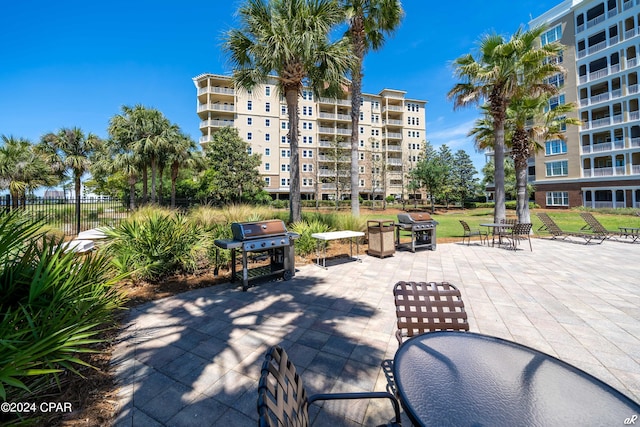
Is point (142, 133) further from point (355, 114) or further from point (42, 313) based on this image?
point (42, 313)

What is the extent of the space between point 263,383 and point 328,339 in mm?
2577

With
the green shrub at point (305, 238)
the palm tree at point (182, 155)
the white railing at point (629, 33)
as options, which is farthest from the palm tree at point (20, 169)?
the white railing at point (629, 33)

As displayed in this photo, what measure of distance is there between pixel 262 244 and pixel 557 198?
132ft

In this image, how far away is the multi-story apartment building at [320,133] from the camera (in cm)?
4019

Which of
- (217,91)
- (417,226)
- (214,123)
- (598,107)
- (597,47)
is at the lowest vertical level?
(417,226)

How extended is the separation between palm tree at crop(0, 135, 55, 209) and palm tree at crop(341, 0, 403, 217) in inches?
682

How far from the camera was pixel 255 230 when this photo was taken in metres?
5.35

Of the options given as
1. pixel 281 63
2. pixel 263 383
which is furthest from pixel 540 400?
pixel 281 63

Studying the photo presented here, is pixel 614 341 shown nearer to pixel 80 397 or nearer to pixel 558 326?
pixel 558 326

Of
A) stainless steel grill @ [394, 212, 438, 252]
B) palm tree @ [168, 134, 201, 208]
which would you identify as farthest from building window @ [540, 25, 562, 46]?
palm tree @ [168, 134, 201, 208]

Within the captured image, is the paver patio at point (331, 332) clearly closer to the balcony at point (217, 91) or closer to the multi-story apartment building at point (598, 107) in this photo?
the multi-story apartment building at point (598, 107)

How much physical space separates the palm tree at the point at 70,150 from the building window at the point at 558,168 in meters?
47.1

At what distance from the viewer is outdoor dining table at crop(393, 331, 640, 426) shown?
4.04 ft

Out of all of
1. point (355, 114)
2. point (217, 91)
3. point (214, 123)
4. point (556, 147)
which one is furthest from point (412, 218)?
point (217, 91)
